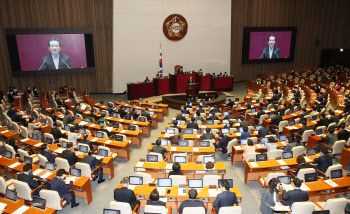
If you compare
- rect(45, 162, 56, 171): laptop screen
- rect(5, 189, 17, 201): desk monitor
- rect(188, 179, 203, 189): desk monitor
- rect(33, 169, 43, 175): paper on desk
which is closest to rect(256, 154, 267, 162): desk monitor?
rect(188, 179, 203, 189): desk monitor

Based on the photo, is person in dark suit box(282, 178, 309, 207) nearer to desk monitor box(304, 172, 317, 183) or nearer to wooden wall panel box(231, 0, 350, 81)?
desk monitor box(304, 172, 317, 183)

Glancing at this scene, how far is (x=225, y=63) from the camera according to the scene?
25297mm

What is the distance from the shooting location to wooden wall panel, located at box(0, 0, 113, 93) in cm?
1988

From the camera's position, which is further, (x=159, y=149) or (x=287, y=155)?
(x=159, y=149)

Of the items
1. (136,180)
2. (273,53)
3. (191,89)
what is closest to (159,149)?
(136,180)

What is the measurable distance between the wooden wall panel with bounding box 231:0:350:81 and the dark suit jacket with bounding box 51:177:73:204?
22.1 m

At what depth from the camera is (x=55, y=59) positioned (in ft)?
69.6

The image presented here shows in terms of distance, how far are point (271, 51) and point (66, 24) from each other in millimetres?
19730

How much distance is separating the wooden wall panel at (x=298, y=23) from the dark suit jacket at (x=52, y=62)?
1534cm

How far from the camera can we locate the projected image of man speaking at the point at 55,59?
20859 millimetres

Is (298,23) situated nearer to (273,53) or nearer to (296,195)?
(273,53)

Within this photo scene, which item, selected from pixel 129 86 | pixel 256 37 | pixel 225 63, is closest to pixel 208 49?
pixel 225 63

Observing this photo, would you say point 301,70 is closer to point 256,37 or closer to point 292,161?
point 256,37

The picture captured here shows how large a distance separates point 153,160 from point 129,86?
12.4 m
